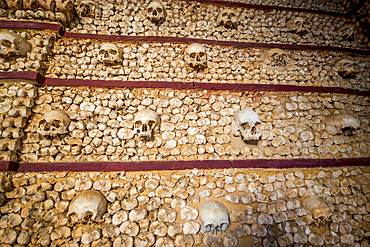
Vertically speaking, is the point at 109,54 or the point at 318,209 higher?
the point at 109,54

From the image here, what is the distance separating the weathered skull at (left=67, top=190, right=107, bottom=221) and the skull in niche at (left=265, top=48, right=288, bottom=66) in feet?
16.9

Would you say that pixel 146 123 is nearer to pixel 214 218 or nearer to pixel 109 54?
pixel 109 54

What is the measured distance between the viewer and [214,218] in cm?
267

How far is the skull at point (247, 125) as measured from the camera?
10.6ft

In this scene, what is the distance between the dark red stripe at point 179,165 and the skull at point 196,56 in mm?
2335

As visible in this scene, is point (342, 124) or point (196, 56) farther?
point (196, 56)

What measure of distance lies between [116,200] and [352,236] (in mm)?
4489

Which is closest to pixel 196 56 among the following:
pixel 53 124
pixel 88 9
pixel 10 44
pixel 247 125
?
pixel 247 125

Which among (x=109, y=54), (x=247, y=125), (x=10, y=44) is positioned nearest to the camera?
(x=10, y=44)

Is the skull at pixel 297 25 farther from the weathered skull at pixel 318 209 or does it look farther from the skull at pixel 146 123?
the skull at pixel 146 123

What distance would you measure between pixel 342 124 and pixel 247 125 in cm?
219

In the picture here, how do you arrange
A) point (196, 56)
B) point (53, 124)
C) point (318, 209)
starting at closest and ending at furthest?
point (318, 209)
point (53, 124)
point (196, 56)

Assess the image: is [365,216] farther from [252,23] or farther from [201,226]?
[252,23]

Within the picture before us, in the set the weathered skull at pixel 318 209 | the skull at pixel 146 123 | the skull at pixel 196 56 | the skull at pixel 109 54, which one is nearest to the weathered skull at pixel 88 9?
the skull at pixel 109 54
